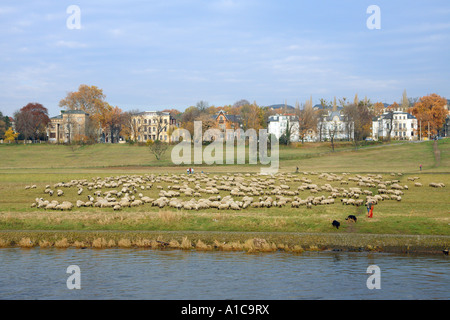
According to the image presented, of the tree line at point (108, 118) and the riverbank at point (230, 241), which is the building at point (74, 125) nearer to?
the tree line at point (108, 118)

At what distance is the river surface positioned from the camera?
1988 cm

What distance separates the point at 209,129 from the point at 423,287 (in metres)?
145

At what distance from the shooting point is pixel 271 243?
28.2m

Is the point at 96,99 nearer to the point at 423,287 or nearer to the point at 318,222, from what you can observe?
the point at 318,222

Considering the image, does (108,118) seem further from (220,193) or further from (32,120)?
(220,193)

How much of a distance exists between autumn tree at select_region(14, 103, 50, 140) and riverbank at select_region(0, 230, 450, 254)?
5786 inches

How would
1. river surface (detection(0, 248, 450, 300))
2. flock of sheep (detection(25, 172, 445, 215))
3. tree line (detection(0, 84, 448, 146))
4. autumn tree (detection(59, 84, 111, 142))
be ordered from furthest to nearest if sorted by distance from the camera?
autumn tree (detection(59, 84, 111, 142)), tree line (detection(0, 84, 448, 146)), flock of sheep (detection(25, 172, 445, 215)), river surface (detection(0, 248, 450, 300))

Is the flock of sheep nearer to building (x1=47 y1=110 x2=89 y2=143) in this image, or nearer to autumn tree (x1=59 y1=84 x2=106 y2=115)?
building (x1=47 y1=110 x2=89 y2=143)

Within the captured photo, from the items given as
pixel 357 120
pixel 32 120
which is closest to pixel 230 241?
pixel 357 120

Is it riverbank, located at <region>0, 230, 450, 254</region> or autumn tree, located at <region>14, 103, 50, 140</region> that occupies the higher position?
autumn tree, located at <region>14, 103, 50, 140</region>

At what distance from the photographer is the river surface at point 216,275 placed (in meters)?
19.9

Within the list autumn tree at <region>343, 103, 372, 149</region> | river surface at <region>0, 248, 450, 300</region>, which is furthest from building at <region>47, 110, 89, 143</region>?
river surface at <region>0, 248, 450, 300</region>

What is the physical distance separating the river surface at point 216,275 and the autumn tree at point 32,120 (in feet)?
500
